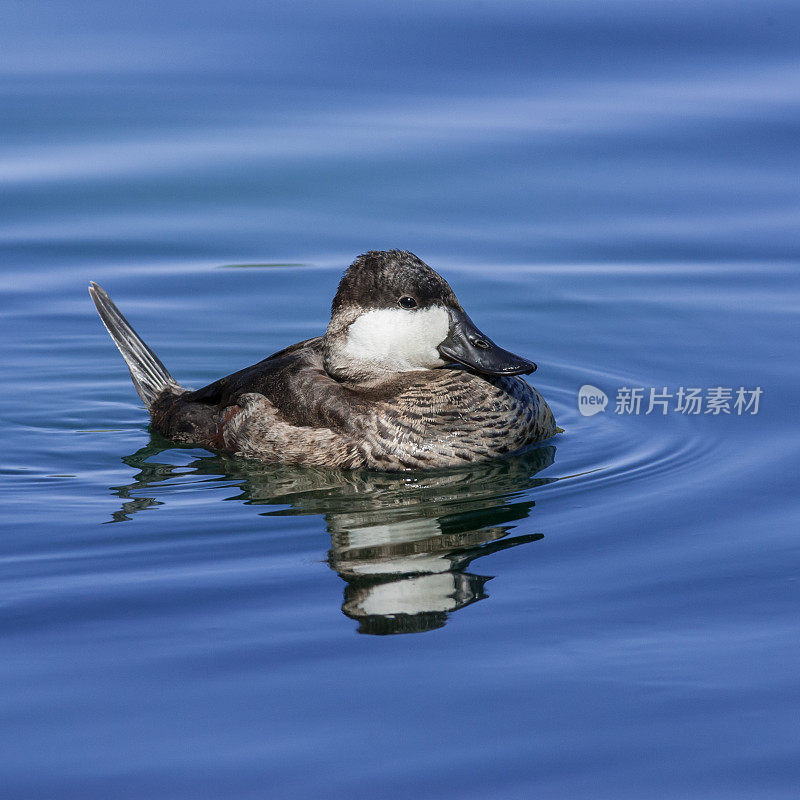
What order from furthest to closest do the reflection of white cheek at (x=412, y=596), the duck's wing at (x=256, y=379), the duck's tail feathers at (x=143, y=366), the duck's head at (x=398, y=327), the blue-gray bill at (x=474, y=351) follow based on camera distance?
the duck's tail feathers at (x=143, y=366), the duck's wing at (x=256, y=379), the blue-gray bill at (x=474, y=351), the duck's head at (x=398, y=327), the reflection of white cheek at (x=412, y=596)

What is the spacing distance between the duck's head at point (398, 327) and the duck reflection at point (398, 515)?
53cm

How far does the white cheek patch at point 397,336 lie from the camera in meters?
6.89

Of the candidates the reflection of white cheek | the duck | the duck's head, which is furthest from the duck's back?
the reflection of white cheek

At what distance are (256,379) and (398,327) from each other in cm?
89

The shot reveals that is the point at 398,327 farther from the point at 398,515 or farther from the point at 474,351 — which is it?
the point at 398,515

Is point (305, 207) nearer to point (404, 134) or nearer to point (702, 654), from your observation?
point (404, 134)

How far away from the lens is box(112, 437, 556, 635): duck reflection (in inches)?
208

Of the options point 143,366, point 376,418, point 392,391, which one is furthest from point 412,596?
point 143,366

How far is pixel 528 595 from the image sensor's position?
17.4ft

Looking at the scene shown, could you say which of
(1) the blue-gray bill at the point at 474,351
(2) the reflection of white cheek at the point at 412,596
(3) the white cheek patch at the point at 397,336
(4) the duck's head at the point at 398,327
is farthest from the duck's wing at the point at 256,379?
(2) the reflection of white cheek at the point at 412,596

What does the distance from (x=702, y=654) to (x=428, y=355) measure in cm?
268

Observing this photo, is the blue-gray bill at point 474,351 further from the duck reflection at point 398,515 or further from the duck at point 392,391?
the duck reflection at point 398,515

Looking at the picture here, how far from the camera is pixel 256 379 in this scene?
7.34 metres

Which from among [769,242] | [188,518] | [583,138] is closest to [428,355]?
[188,518]
